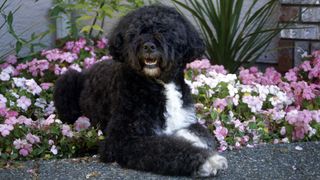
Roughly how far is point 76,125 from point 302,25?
2.95 meters

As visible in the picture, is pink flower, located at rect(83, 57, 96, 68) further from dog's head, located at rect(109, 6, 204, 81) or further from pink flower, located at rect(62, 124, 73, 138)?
dog's head, located at rect(109, 6, 204, 81)

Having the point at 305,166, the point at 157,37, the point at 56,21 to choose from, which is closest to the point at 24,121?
the point at 157,37

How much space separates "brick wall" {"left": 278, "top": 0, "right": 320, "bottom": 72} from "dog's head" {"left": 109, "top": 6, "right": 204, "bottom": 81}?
272 cm

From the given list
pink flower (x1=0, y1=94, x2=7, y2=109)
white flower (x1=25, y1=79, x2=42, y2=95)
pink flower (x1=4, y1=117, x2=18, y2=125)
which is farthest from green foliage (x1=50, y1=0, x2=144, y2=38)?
pink flower (x1=4, y1=117, x2=18, y2=125)

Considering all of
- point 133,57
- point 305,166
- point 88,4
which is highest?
point 88,4

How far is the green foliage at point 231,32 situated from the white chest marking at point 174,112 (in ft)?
7.61

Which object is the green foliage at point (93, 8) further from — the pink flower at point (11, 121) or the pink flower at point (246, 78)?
the pink flower at point (11, 121)

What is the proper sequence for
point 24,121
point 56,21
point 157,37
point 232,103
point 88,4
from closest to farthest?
point 157,37, point 24,121, point 232,103, point 88,4, point 56,21

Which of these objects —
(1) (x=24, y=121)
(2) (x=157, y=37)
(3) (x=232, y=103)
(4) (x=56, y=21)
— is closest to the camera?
(2) (x=157, y=37)

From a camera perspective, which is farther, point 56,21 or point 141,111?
point 56,21

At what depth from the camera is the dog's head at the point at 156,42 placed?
3.81m

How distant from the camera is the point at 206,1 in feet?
23.2

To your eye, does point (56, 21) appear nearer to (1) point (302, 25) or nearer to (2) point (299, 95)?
(1) point (302, 25)

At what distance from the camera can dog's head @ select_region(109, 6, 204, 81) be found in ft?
12.5
